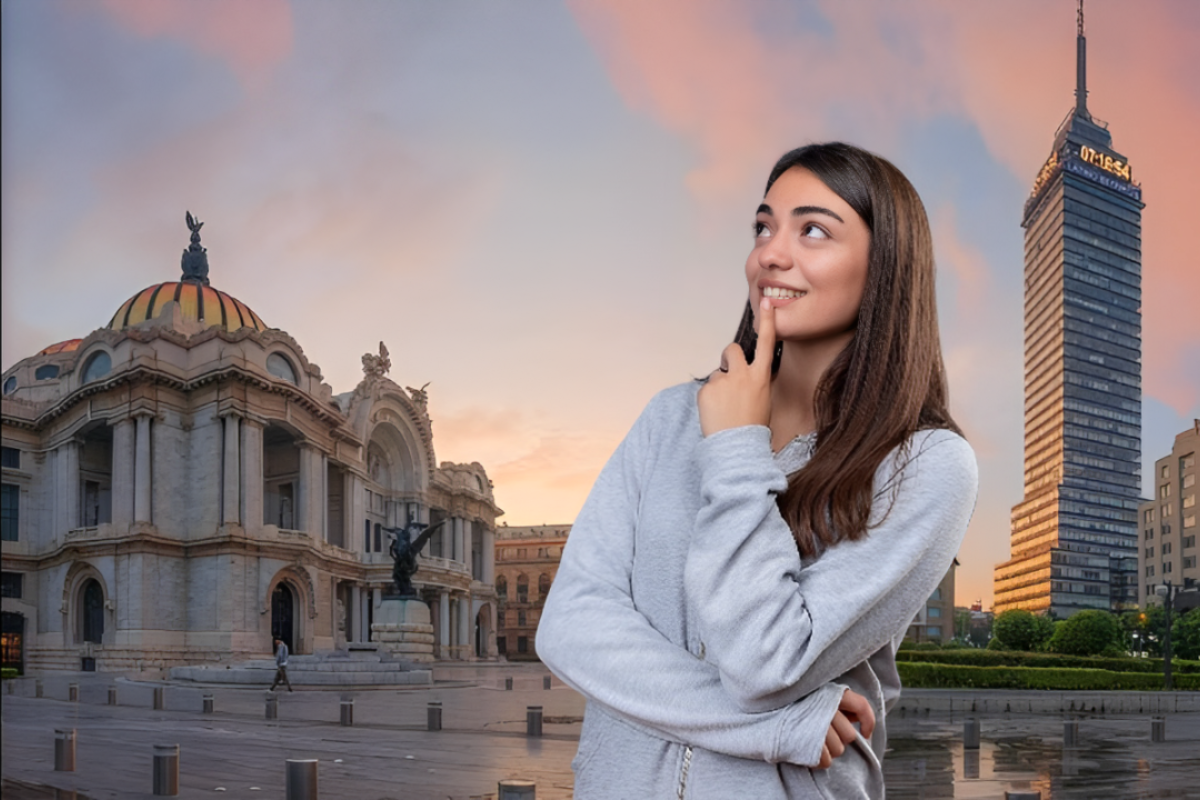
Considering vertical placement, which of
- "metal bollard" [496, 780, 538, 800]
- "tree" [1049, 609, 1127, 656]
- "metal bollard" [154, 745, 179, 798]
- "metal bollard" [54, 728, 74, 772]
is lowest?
"tree" [1049, 609, 1127, 656]

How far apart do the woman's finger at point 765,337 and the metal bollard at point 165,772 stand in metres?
7.22

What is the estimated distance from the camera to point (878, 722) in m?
1.43

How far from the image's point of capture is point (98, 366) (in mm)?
30656

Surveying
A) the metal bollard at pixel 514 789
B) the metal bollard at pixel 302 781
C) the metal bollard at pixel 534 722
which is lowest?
the metal bollard at pixel 534 722

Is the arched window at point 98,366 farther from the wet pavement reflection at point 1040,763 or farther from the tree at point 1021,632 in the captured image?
the tree at point 1021,632

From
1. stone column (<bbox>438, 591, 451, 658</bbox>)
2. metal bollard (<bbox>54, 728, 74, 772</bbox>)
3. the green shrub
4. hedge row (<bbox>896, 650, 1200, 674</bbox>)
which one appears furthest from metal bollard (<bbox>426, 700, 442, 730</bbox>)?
stone column (<bbox>438, 591, 451, 658</bbox>)

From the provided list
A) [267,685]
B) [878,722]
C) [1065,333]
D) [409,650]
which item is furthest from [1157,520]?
[878,722]

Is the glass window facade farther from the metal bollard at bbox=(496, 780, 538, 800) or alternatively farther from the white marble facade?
the metal bollard at bbox=(496, 780, 538, 800)

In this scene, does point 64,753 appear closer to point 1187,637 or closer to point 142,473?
point 142,473

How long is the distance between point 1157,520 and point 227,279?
5299 cm

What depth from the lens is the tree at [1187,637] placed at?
3539cm

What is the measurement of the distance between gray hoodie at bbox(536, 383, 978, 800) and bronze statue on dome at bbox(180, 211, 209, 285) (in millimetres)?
32007

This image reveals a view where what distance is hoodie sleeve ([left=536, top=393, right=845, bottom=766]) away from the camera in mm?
1294

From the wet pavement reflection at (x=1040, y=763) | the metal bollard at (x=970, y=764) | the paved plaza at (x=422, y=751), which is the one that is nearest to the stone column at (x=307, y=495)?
the paved plaza at (x=422, y=751)
